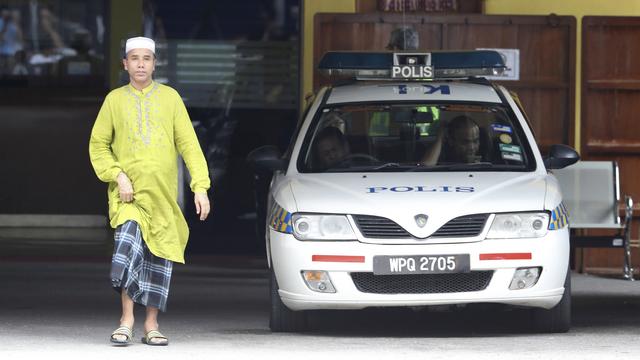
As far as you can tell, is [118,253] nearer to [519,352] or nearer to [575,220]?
[519,352]

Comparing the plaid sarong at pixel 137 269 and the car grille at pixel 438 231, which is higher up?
the car grille at pixel 438 231

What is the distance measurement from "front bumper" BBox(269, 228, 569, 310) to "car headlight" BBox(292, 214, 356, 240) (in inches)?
1.6

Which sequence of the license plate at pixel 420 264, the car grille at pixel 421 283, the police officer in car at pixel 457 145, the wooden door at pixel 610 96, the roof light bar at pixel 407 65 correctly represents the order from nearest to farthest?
the license plate at pixel 420 264 → the car grille at pixel 421 283 → the police officer in car at pixel 457 145 → the roof light bar at pixel 407 65 → the wooden door at pixel 610 96

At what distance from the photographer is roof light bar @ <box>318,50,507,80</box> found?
11.4 meters

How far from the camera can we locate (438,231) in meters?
9.58

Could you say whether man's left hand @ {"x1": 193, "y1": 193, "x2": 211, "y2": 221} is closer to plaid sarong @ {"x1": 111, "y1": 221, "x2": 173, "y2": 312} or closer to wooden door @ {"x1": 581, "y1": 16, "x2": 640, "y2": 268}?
plaid sarong @ {"x1": 111, "y1": 221, "x2": 173, "y2": 312}

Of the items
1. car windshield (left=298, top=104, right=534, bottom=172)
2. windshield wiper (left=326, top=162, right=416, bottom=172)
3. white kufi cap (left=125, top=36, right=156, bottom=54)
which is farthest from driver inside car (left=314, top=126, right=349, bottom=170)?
white kufi cap (left=125, top=36, right=156, bottom=54)

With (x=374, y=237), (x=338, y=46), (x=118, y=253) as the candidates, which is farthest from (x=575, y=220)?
(x=118, y=253)

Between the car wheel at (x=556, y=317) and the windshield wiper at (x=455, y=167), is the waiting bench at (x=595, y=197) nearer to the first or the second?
the windshield wiper at (x=455, y=167)

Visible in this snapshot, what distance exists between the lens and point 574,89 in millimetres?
14570

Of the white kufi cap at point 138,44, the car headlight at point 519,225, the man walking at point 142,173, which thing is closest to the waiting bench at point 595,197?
the car headlight at point 519,225

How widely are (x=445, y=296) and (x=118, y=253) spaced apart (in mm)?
1875

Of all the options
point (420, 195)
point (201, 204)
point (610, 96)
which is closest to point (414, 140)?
point (420, 195)

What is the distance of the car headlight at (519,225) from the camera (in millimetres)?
9617
